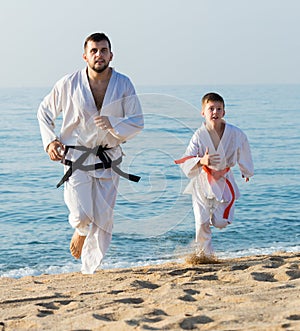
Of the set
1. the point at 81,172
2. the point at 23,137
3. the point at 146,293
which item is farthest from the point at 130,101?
the point at 23,137

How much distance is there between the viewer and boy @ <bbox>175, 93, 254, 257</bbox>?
7.05m

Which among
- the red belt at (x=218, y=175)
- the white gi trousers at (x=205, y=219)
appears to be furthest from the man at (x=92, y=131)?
the white gi trousers at (x=205, y=219)

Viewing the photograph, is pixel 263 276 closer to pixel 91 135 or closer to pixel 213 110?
pixel 213 110

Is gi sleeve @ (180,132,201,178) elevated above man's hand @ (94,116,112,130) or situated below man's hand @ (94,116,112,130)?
below

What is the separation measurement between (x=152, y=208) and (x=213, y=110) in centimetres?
116

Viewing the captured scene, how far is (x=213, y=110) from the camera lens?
703 cm

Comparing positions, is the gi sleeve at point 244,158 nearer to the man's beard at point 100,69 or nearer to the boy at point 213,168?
the boy at point 213,168

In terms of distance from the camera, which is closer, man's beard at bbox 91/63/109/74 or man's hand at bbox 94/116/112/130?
man's hand at bbox 94/116/112/130

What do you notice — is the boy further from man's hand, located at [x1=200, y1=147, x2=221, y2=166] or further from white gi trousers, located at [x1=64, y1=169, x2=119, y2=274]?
white gi trousers, located at [x1=64, y1=169, x2=119, y2=274]

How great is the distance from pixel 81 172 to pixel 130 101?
822mm

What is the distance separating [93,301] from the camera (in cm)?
503


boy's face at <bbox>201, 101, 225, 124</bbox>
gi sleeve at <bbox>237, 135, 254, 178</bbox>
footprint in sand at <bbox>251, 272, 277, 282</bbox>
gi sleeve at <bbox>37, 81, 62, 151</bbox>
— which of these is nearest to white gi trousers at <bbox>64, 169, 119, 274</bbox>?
gi sleeve at <bbox>37, 81, 62, 151</bbox>

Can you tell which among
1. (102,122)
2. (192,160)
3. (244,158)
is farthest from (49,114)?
(244,158)

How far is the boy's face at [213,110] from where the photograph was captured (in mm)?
7012
